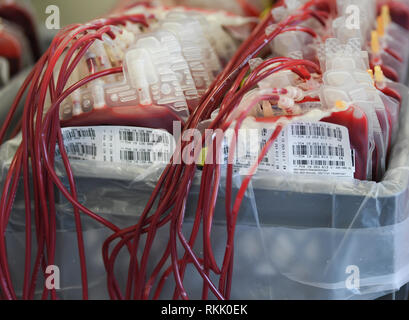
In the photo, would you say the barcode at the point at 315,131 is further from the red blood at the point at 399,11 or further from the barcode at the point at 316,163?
the red blood at the point at 399,11

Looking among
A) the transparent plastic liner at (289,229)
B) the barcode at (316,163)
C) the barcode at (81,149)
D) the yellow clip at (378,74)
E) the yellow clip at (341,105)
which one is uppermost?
the yellow clip at (378,74)

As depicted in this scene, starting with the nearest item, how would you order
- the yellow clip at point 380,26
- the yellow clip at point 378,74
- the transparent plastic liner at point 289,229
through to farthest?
the transparent plastic liner at point 289,229
the yellow clip at point 378,74
the yellow clip at point 380,26

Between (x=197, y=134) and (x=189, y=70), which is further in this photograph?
(x=189, y=70)

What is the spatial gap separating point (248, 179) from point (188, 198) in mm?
83

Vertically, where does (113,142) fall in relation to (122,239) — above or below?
above

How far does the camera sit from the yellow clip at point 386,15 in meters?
0.83

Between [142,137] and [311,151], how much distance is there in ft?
0.64

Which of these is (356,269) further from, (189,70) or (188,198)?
(189,70)

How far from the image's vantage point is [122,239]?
59 cm

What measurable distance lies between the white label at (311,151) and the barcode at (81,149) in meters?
0.16

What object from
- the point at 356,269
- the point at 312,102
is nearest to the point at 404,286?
the point at 356,269

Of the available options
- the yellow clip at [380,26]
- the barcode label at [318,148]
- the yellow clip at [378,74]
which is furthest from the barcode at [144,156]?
the yellow clip at [380,26]

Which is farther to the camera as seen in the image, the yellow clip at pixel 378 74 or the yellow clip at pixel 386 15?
the yellow clip at pixel 386 15
